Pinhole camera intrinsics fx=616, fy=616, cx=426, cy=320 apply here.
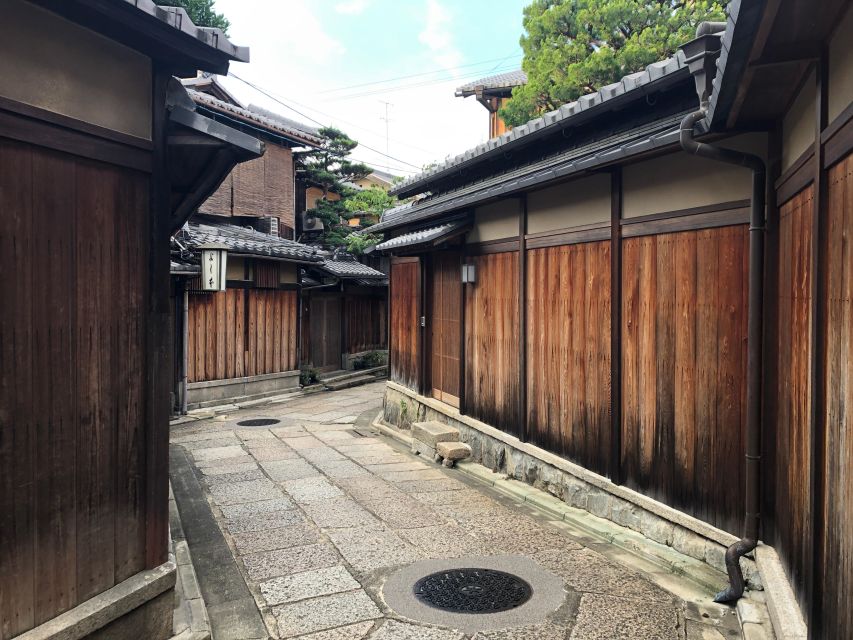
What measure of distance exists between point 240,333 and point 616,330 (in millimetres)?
12828

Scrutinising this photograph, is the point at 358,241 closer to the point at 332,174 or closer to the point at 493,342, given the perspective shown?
the point at 332,174

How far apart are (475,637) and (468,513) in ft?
10.4

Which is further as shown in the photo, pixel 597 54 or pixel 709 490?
pixel 597 54

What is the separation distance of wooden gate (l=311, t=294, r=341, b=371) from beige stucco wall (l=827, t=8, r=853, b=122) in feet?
64.3

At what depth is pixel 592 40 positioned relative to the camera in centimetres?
1783

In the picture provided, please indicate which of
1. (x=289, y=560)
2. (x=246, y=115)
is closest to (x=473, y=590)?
(x=289, y=560)

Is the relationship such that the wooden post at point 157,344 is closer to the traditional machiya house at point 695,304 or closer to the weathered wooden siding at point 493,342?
the traditional machiya house at point 695,304

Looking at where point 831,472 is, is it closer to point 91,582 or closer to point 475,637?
point 475,637

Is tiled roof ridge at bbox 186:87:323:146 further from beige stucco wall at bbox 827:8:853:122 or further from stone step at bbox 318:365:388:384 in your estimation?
beige stucco wall at bbox 827:8:853:122

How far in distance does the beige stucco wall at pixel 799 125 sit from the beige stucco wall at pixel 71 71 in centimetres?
474

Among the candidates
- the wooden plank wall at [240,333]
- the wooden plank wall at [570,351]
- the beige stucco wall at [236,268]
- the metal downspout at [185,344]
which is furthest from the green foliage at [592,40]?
the metal downspout at [185,344]

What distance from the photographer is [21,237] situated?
12.5 feet

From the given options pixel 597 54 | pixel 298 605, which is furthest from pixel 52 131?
pixel 597 54

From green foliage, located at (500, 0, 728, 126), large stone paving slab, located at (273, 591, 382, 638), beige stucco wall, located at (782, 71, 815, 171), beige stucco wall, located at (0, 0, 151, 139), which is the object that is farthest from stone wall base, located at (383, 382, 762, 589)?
green foliage, located at (500, 0, 728, 126)
